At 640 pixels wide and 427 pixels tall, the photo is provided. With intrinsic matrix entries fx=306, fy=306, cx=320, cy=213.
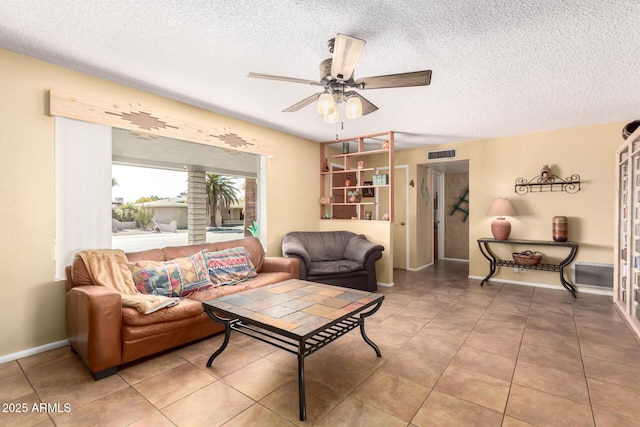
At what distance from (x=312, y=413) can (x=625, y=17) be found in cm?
303

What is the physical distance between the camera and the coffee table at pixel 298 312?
175cm

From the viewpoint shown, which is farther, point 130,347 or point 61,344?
point 61,344

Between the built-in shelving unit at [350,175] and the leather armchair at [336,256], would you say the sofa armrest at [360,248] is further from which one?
the built-in shelving unit at [350,175]

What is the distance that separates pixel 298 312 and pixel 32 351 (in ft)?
7.48

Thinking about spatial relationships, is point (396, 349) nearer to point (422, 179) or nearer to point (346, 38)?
point (346, 38)

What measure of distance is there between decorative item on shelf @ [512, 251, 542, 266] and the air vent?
1.91m

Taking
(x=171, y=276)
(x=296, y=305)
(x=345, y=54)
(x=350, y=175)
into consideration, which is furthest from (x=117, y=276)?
(x=350, y=175)

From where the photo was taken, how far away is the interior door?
6.07m

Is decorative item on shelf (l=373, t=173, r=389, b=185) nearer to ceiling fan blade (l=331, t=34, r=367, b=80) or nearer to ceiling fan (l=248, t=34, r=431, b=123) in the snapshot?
ceiling fan (l=248, t=34, r=431, b=123)

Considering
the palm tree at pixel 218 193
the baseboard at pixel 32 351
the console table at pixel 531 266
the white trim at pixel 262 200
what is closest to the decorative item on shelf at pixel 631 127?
the console table at pixel 531 266

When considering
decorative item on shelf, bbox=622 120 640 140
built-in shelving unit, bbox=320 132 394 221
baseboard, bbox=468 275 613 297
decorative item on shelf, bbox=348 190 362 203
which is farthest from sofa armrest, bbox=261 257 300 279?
decorative item on shelf, bbox=622 120 640 140

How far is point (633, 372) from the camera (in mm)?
2174

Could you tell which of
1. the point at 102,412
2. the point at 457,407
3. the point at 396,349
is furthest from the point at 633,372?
the point at 102,412

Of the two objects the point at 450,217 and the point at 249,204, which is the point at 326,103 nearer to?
the point at 249,204
